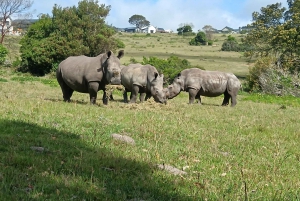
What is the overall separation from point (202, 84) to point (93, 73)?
8.06 meters

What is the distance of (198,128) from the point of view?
995 centimetres

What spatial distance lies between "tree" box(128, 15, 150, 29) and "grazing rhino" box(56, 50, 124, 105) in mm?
150854

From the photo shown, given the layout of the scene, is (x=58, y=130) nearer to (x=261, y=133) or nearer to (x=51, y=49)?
(x=261, y=133)

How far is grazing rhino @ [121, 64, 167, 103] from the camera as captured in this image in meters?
16.1

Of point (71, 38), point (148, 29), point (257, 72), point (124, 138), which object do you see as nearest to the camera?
point (124, 138)

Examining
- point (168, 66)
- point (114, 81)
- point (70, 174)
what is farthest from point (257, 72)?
point (70, 174)

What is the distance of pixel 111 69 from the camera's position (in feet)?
43.3

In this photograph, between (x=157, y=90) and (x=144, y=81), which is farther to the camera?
(x=144, y=81)

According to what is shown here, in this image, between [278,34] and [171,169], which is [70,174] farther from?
[278,34]

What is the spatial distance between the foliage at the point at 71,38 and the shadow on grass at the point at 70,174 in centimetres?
3007

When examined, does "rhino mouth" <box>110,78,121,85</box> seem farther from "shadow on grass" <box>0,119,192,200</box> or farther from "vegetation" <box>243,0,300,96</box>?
"vegetation" <box>243,0,300,96</box>

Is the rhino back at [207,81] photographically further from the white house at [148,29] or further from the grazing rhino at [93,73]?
the white house at [148,29]

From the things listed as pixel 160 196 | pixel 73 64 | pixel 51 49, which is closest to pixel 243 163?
pixel 160 196

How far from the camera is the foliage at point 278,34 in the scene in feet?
118
